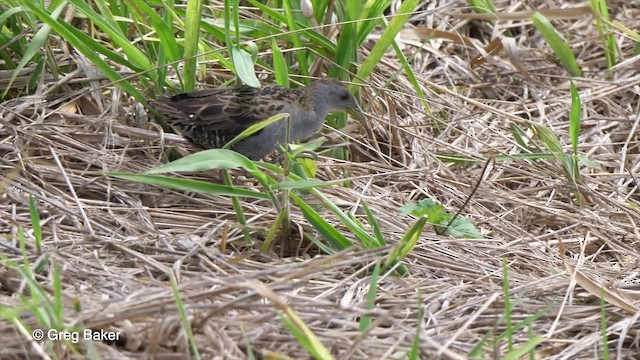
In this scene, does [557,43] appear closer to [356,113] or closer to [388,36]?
[388,36]

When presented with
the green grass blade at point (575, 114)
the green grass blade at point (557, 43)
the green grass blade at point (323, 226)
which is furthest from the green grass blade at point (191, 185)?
the green grass blade at point (557, 43)

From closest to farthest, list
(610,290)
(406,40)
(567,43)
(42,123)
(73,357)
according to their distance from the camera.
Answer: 1. (73,357)
2. (610,290)
3. (42,123)
4. (406,40)
5. (567,43)

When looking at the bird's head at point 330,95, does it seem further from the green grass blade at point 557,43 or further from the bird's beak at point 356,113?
the green grass blade at point 557,43

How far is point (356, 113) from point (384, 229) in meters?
0.91

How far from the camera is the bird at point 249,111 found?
186 inches

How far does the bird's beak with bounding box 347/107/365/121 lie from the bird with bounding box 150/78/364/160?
88 millimetres

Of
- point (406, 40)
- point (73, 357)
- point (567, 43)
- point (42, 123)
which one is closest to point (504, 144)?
point (406, 40)

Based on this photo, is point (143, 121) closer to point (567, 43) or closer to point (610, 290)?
point (610, 290)

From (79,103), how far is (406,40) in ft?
6.37

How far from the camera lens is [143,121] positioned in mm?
4941

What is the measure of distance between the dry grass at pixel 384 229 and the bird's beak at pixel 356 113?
163 millimetres

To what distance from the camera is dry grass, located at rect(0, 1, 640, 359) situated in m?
3.27

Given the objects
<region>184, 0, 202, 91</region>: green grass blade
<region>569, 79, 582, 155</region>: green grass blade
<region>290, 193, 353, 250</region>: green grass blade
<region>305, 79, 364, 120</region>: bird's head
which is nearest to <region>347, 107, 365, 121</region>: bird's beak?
<region>305, 79, 364, 120</region>: bird's head

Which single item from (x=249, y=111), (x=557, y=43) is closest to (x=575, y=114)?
(x=557, y=43)
